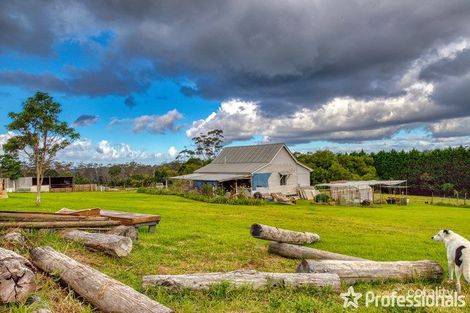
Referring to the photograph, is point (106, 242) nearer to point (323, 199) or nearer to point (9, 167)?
point (323, 199)

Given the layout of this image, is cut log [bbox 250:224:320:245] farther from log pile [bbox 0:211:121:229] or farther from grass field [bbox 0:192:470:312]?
log pile [bbox 0:211:121:229]

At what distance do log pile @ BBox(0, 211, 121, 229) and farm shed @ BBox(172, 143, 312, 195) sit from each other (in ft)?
91.3

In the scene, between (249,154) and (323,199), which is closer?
(323,199)

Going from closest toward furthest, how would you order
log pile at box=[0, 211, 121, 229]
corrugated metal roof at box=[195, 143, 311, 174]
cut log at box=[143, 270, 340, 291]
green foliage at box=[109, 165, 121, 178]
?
cut log at box=[143, 270, 340, 291] < log pile at box=[0, 211, 121, 229] < corrugated metal roof at box=[195, 143, 311, 174] < green foliage at box=[109, 165, 121, 178]

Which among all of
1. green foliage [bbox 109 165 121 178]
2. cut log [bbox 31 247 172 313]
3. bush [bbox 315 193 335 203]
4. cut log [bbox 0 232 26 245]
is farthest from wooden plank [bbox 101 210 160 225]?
green foliage [bbox 109 165 121 178]

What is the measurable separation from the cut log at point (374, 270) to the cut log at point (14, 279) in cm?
472

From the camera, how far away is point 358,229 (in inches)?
635

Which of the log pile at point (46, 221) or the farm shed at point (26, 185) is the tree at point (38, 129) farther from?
the farm shed at point (26, 185)

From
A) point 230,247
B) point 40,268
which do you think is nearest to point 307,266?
point 230,247

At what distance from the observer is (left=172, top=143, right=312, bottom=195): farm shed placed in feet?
131

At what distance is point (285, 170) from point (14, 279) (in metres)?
38.9

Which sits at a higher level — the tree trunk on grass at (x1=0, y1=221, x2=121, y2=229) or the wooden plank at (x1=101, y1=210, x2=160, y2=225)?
the tree trunk on grass at (x1=0, y1=221, x2=121, y2=229)

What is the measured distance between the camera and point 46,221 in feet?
30.5

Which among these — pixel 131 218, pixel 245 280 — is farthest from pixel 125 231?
pixel 245 280
